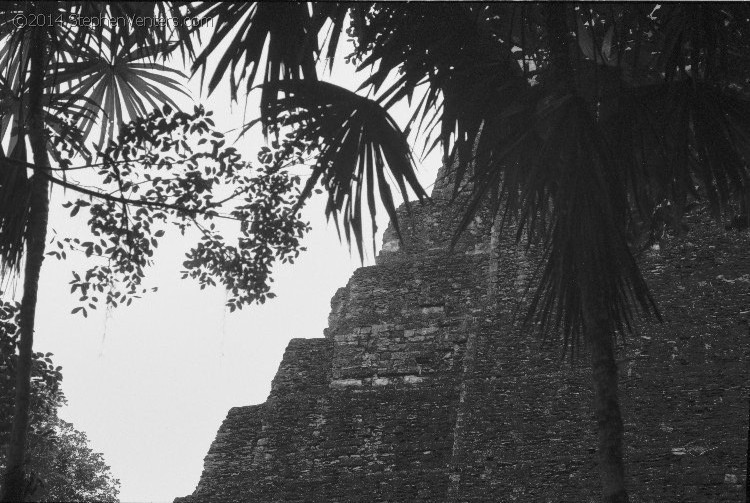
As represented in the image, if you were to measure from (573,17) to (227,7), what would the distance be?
2.37m

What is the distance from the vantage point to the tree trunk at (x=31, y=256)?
5.03m

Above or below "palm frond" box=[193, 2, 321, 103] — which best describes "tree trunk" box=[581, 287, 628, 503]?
below

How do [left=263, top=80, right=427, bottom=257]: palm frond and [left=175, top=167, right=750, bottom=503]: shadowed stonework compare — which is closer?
[left=263, top=80, right=427, bottom=257]: palm frond

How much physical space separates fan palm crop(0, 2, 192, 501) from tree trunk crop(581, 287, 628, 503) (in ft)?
→ 8.93

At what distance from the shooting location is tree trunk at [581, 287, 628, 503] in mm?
4961

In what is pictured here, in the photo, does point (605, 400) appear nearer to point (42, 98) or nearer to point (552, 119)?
point (552, 119)

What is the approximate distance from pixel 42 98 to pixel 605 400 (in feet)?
12.6

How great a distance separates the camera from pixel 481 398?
9.90 m

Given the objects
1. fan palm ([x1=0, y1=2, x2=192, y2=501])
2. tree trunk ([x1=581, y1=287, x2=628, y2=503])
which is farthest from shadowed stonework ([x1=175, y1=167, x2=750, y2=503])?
fan palm ([x1=0, y1=2, x2=192, y2=501])

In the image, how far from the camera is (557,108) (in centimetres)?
532

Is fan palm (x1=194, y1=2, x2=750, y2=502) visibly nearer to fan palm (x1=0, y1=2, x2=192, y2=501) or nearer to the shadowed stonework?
fan palm (x1=0, y1=2, x2=192, y2=501)

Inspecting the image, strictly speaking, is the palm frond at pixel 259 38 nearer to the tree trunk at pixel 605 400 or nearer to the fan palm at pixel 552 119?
the fan palm at pixel 552 119

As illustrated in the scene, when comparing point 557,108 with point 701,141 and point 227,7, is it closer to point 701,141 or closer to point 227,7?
point 701,141

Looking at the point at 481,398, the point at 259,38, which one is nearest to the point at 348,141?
the point at 259,38
